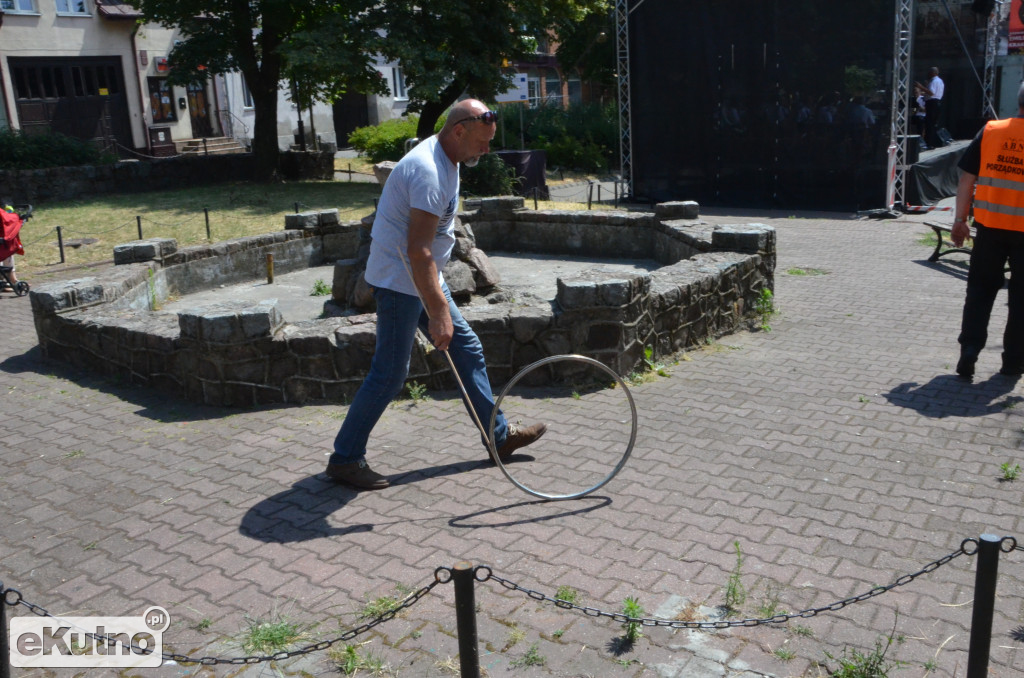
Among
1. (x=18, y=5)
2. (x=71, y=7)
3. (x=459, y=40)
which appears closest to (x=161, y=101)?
(x=71, y=7)

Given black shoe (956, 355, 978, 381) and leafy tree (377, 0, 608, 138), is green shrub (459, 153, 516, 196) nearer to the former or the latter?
leafy tree (377, 0, 608, 138)

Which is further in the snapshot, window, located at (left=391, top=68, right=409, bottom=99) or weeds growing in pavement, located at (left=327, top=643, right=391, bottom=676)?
window, located at (left=391, top=68, right=409, bottom=99)

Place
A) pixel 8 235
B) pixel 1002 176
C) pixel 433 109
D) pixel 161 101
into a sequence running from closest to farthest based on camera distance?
1. pixel 1002 176
2. pixel 8 235
3. pixel 433 109
4. pixel 161 101

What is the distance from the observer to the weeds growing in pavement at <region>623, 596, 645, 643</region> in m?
3.62

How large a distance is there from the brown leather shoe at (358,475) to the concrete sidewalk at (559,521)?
0.30 ft

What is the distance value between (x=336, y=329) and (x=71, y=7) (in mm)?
25768

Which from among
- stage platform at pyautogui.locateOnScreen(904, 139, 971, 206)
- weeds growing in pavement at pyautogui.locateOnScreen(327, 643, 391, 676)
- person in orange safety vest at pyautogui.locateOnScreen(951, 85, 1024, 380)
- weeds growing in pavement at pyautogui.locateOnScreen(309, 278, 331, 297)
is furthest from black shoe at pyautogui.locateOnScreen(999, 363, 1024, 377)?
stage platform at pyautogui.locateOnScreen(904, 139, 971, 206)

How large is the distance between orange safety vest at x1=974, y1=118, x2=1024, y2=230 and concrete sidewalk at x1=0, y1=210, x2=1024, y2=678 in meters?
1.17

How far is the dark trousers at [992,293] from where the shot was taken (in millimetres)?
6699

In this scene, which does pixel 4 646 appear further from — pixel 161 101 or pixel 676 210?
pixel 161 101

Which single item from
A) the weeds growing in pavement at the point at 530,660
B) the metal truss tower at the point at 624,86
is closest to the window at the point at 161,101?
the metal truss tower at the point at 624,86

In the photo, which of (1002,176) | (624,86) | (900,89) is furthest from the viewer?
(624,86)

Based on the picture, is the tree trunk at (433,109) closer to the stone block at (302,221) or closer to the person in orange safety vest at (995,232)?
the stone block at (302,221)

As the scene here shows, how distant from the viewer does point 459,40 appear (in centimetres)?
2036
